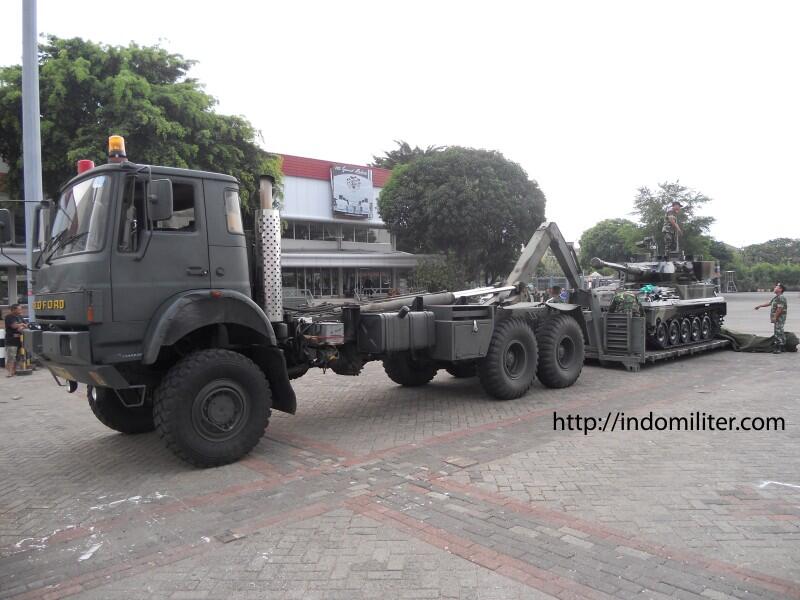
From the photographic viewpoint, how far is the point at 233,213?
609 centimetres

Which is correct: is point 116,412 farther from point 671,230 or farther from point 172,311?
point 671,230

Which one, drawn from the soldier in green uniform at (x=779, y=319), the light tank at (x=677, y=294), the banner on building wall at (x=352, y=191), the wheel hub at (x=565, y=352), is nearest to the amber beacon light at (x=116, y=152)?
the wheel hub at (x=565, y=352)

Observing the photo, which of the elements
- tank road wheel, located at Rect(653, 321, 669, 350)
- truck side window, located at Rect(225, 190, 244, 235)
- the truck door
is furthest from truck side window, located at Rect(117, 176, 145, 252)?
tank road wheel, located at Rect(653, 321, 669, 350)

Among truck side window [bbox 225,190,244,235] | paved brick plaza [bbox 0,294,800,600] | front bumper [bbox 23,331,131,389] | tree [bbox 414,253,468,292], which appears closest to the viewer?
paved brick plaza [bbox 0,294,800,600]

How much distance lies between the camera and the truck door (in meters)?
5.34

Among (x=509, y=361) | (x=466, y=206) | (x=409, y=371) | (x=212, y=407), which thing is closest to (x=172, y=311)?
(x=212, y=407)

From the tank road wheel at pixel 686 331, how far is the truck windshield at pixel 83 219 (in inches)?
472

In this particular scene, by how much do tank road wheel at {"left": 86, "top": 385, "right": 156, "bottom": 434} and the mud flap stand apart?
1.49 metres

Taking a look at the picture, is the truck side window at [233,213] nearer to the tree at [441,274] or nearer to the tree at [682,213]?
the tree at [441,274]

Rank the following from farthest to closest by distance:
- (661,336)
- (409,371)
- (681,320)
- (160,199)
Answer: (681,320), (661,336), (409,371), (160,199)

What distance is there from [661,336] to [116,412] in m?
10.5

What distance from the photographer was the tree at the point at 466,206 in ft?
98.7

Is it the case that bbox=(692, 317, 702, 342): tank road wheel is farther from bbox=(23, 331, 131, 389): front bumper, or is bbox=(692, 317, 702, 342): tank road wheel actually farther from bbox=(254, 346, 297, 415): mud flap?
bbox=(23, 331, 131, 389): front bumper

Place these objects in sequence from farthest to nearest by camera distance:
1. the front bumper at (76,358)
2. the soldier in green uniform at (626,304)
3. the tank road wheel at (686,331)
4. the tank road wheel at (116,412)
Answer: the tank road wheel at (686,331), the soldier in green uniform at (626,304), the tank road wheel at (116,412), the front bumper at (76,358)
